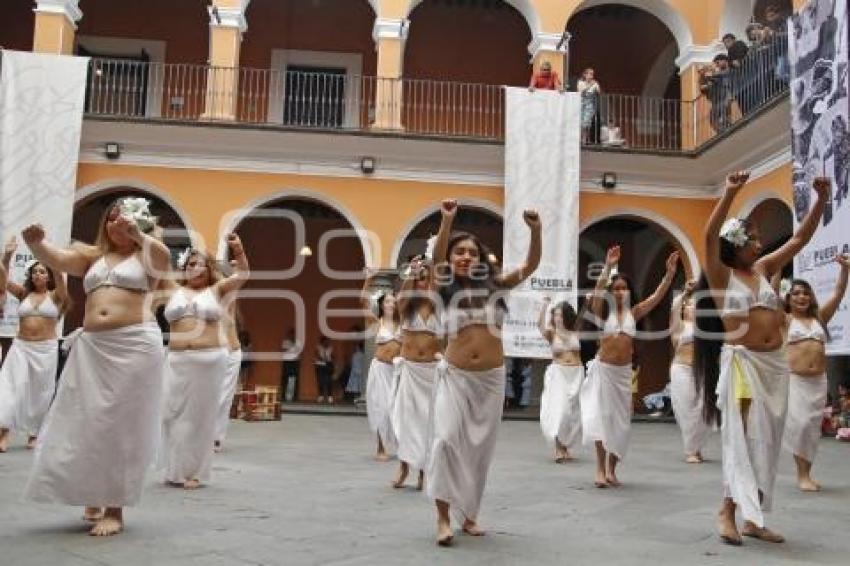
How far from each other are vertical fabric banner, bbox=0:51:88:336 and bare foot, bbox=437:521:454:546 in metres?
11.9

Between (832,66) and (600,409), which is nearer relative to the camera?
(600,409)

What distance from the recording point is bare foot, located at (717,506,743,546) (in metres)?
4.70

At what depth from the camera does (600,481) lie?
695 cm

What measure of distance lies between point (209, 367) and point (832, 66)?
911cm

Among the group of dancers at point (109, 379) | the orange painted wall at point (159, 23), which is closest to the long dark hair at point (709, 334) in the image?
the group of dancers at point (109, 379)

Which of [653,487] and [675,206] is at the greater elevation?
[675,206]

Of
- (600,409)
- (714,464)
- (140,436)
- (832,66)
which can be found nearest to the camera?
(140,436)

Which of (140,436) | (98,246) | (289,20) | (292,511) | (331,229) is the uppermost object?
(289,20)

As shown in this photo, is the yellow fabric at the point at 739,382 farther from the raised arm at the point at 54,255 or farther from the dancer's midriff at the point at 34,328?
the dancer's midriff at the point at 34,328

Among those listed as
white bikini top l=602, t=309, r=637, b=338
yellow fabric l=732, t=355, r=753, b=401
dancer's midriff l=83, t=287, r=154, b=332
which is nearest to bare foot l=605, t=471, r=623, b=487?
white bikini top l=602, t=309, r=637, b=338

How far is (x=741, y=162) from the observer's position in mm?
15484

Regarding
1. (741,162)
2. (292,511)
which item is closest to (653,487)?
(292,511)

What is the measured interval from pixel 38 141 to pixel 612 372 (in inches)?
449

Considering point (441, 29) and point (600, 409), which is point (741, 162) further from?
point (600, 409)
